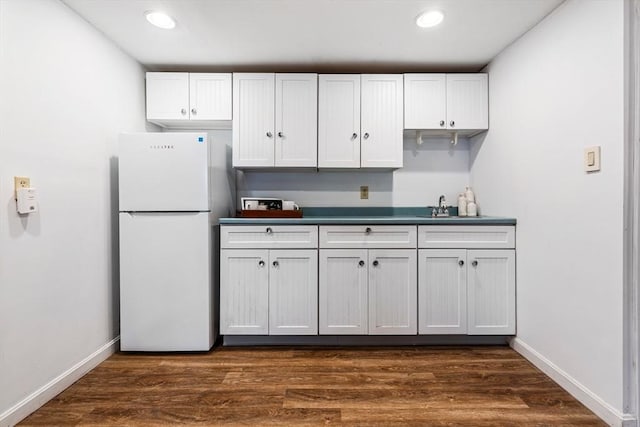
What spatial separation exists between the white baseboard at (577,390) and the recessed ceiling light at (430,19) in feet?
7.10

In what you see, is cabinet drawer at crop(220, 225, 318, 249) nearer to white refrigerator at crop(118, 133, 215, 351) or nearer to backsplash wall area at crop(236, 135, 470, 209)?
white refrigerator at crop(118, 133, 215, 351)

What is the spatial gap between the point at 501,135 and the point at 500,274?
1028mm

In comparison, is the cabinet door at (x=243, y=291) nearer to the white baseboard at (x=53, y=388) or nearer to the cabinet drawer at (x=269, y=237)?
the cabinet drawer at (x=269, y=237)

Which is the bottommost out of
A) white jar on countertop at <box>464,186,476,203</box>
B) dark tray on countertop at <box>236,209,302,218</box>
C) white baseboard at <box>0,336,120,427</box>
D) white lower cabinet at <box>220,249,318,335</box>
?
white baseboard at <box>0,336,120,427</box>

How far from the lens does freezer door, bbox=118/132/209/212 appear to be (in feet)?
6.70

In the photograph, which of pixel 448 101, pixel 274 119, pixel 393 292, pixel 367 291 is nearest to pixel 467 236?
pixel 393 292

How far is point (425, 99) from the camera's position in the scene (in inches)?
96.5

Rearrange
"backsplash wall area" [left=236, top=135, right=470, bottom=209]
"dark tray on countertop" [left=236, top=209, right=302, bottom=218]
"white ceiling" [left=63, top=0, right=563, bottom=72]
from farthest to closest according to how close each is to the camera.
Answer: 1. "backsplash wall area" [left=236, top=135, right=470, bottom=209]
2. "dark tray on countertop" [left=236, top=209, right=302, bottom=218]
3. "white ceiling" [left=63, top=0, right=563, bottom=72]

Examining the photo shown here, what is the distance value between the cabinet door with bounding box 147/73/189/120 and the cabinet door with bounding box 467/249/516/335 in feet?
8.09

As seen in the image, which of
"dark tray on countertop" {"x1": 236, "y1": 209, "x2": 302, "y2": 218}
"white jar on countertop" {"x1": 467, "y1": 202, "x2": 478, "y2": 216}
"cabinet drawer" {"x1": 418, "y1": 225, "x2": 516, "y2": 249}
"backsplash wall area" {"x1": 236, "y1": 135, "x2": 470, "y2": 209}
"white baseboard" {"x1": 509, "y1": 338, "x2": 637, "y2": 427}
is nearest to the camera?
"white baseboard" {"x1": 509, "y1": 338, "x2": 637, "y2": 427}

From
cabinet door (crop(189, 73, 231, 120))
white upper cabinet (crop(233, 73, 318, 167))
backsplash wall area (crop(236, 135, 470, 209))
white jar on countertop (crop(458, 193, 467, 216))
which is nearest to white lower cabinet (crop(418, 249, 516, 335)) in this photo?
white jar on countertop (crop(458, 193, 467, 216))

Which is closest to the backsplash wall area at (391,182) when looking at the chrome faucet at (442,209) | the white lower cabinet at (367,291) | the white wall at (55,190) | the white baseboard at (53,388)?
the chrome faucet at (442,209)

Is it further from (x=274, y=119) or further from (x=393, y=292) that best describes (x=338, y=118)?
(x=393, y=292)

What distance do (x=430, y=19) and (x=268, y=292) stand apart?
205 cm
